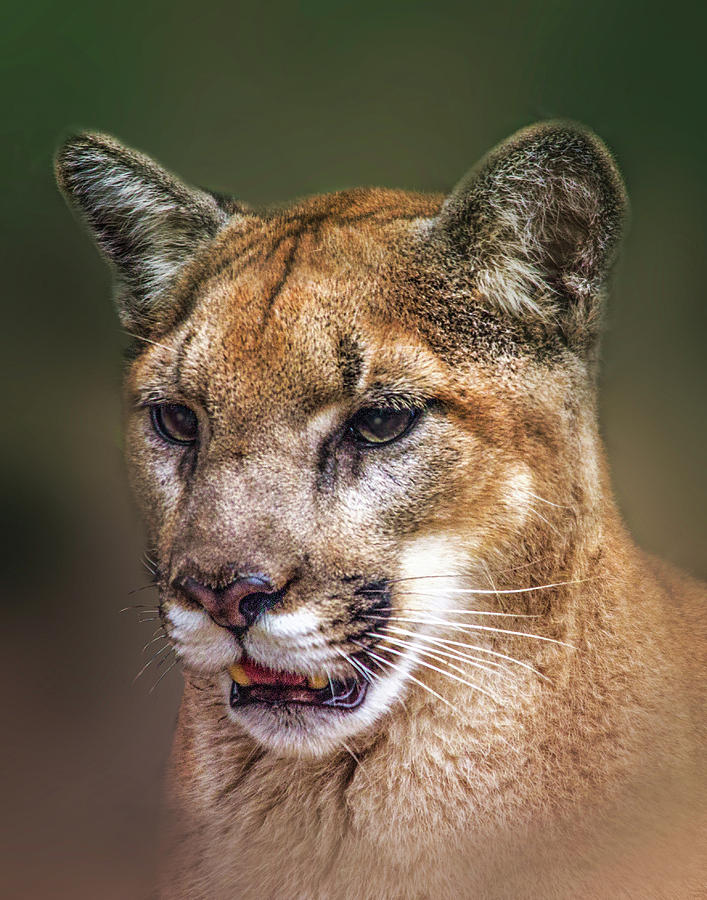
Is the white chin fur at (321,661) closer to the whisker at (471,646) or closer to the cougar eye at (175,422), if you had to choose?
the whisker at (471,646)

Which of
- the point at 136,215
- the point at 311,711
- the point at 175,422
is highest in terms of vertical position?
the point at 136,215

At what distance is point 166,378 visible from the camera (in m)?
2.05

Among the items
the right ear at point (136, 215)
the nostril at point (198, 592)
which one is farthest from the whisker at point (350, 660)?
the right ear at point (136, 215)

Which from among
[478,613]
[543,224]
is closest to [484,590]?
[478,613]

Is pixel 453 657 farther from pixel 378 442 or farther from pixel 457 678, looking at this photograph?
pixel 378 442

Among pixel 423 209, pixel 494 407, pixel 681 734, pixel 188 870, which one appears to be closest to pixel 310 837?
pixel 188 870

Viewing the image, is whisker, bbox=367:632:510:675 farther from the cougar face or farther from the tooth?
the tooth

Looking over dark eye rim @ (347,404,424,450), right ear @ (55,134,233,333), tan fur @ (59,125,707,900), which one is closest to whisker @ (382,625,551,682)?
tan fur @ (59,125,707,900)

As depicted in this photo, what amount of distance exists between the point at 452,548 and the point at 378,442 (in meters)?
0.27

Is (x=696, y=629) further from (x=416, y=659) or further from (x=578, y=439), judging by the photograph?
(x=416, y=659)

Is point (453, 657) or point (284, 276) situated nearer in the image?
point (453, 657)

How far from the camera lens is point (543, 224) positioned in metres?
1.89

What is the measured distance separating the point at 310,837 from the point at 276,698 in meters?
0.44

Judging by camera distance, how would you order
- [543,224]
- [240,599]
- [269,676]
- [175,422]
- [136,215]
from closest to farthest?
[240,599], [269,676], [543,224], [175,422], [136,215]
